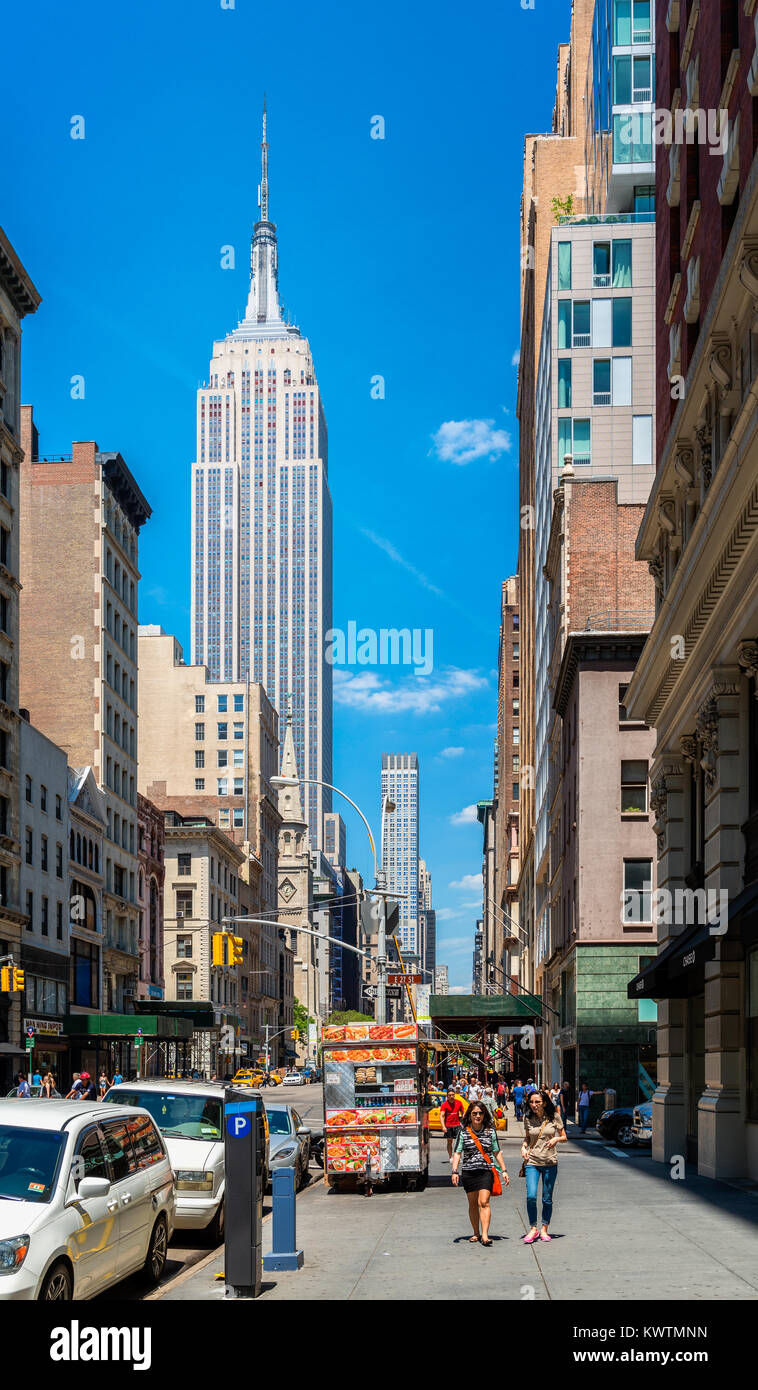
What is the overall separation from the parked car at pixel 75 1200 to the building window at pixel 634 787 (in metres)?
38.6

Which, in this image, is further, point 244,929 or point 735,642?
point 244,929

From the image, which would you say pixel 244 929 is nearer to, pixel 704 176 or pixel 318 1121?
pixel 318 1121

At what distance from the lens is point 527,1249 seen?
17.2 metres

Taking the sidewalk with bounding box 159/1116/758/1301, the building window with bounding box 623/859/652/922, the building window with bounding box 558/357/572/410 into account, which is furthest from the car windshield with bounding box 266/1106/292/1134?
the building window with bounding box 558/357/572/410

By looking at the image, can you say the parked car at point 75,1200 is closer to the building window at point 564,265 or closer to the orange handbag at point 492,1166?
the orange handbag at point 492,1166

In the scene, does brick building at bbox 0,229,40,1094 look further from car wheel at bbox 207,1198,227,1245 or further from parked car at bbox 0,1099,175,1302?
parked car at bbox 0,1099,175,1302

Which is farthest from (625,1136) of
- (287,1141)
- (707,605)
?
(707,605)

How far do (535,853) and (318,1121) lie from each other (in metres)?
33.2

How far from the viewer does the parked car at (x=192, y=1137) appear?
63.0 feet

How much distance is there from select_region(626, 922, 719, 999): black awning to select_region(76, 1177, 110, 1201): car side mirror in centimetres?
1464

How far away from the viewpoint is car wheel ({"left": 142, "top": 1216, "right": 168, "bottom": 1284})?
15.2 m

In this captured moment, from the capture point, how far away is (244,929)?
138000 mm
